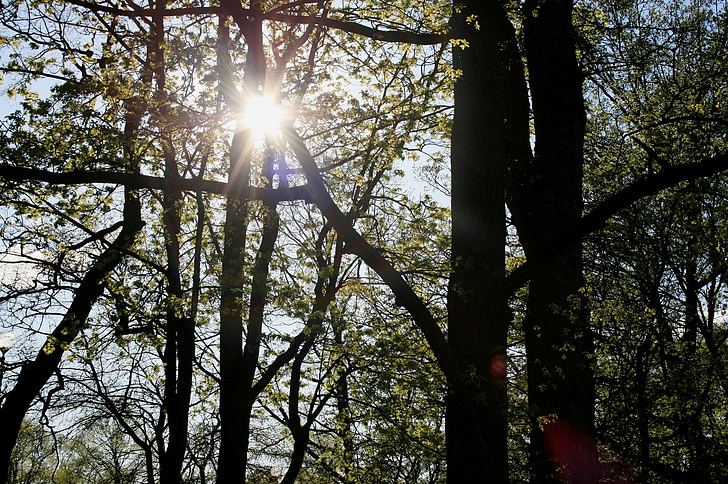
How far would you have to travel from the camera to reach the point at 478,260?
5719 millimetres

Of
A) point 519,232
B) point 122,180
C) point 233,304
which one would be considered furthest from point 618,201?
point 233,304

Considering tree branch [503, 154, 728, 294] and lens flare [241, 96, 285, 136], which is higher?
lens flare [241, 96, 285, 136]

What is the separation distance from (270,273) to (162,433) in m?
6.08

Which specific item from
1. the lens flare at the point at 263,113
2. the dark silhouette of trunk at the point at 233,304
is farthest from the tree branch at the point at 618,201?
the lens flare at the point at 263,113

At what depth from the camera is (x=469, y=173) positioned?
607 cm

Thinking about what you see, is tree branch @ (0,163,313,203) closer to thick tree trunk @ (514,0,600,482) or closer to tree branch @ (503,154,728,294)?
tree branch @ (503,154,728,294)

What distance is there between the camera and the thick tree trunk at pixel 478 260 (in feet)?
16.6

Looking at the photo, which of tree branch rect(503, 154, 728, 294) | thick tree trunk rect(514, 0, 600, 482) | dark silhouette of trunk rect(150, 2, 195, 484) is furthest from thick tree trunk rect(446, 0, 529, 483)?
dark silhouette of trunk rect(150, 2, 195, 484)

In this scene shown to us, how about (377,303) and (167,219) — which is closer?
(167,219)

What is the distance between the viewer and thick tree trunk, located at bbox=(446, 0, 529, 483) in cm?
Result: 506

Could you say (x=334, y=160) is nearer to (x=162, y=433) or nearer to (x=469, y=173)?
(x=469, y=173)

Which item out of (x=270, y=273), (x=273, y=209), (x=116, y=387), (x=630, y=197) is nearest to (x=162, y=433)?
(x=116, y=387)

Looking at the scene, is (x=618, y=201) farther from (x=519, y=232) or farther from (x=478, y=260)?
(x=519, y=232)

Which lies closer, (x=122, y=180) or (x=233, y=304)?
(x=122, y=180)
